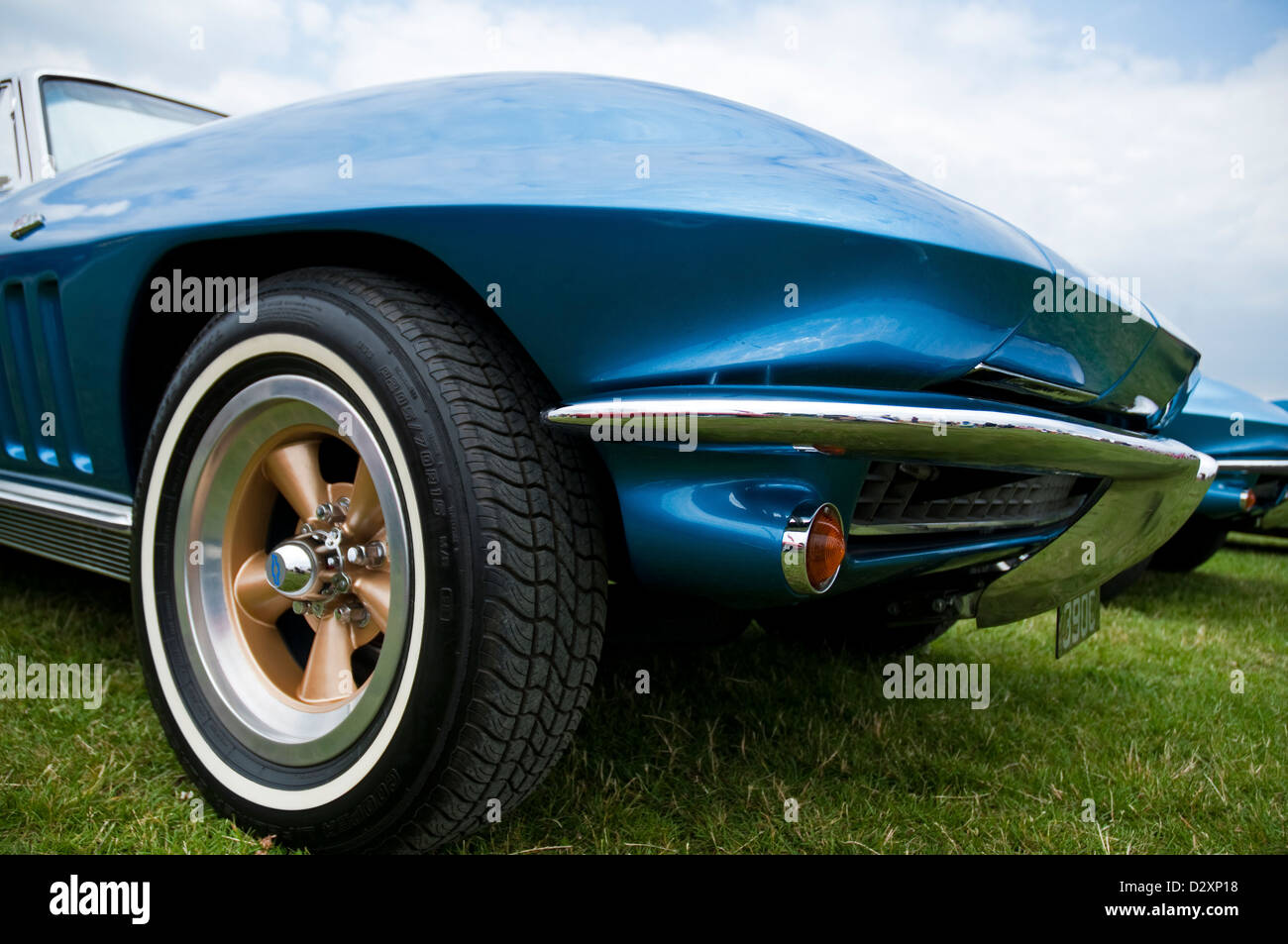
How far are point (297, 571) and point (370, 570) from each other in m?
0.12

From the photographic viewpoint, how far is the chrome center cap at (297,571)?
1426mm

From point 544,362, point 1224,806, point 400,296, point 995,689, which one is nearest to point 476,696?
point 544,362

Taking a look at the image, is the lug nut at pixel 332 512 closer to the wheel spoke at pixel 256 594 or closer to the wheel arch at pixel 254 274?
the wheel spoke at pixel 256 594

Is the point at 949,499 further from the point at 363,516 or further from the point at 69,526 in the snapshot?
the point at 69,526

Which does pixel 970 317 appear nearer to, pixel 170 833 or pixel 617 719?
pixel 617 719

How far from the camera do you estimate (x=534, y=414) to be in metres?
1.32

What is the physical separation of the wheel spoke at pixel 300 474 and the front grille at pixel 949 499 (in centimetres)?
91

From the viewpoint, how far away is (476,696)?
3.90ft

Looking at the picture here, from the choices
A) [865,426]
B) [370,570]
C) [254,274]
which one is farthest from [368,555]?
[865,426]

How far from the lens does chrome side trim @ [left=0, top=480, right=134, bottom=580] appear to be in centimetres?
183

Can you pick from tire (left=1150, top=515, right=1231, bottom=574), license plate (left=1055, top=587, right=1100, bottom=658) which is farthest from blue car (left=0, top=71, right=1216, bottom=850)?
tire (left=1150, top=515, right=1231, bottom=574)

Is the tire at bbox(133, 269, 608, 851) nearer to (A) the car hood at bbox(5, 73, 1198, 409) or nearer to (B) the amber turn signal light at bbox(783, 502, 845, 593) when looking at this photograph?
(A) the car hood at bbox(5, 73, 1198, 409)

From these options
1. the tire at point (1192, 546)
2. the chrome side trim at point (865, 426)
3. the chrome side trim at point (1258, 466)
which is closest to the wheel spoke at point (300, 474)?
the chrome side trim at point (865, 426)

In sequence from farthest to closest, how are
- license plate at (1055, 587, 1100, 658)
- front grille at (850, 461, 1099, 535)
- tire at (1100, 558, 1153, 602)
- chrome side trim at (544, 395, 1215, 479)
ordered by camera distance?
tire at (1100, 558, 1153, 602)
license plate at (1055, 587, 1100, 658)
front grille at (850, 461, 1099, 535)
chrome side trim at (544, 395, 1215, 479)
